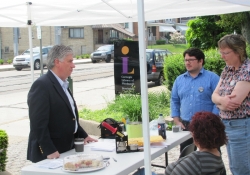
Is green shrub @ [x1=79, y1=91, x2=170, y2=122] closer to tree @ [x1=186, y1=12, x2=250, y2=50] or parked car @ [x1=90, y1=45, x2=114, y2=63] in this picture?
tree @ [x1=186, y1=12, x2=250, y2=50]

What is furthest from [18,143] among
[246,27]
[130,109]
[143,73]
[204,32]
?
[204,32]

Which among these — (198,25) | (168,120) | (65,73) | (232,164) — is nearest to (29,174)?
(65,73)

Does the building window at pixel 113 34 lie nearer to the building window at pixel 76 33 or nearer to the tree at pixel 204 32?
the building window at pixel 76 33

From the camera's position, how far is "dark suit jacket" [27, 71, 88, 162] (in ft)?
12.2

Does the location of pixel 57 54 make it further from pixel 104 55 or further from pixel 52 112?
pixel 104 55

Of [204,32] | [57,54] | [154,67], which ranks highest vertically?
[204,32]

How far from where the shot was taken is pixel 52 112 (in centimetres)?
384

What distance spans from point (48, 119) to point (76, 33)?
166ft

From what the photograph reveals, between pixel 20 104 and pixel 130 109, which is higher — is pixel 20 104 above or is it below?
below

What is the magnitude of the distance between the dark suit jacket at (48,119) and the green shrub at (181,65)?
6297 millimetres

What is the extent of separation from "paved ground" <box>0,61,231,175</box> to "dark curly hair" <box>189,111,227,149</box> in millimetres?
2901

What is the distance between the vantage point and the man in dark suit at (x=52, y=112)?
3725 millimetres

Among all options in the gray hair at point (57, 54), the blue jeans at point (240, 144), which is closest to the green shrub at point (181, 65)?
the blue jeans at point (240, 144)

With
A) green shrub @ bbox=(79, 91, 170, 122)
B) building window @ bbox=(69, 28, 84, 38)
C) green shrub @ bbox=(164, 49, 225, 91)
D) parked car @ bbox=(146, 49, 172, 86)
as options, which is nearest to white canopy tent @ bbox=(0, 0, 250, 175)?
green shrub @ bbox=(79, 91, 170, 122)
